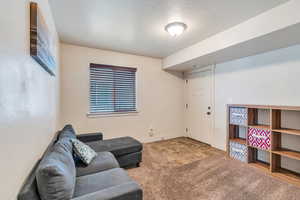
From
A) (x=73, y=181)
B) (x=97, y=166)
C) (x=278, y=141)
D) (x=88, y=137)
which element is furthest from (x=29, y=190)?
(x=278, y=141)

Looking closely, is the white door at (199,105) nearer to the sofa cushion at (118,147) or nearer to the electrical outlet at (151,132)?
the electrical outlet at (151,132)

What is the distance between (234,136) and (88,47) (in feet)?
12.6

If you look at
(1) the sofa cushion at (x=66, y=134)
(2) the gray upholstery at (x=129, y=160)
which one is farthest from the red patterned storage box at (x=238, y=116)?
(1) the sofa cushion at (x=66, y=134)

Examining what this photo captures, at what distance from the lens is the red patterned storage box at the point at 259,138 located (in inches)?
102

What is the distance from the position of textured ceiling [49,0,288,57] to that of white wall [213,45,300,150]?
1062 mm

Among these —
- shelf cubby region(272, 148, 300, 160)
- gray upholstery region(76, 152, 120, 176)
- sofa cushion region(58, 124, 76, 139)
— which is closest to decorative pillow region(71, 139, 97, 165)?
gray upholstery region(76, 152, 120, 176)

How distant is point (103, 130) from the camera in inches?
142

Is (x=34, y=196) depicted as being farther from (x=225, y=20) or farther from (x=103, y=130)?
(x=225, y=20)

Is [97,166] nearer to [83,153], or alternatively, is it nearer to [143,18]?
[83,153]

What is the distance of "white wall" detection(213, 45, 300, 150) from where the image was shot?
2.49 m

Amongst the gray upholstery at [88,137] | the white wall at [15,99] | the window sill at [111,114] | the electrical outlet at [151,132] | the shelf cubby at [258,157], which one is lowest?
the shelf cubby at [258,157]

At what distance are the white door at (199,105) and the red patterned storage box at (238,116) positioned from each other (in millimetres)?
798

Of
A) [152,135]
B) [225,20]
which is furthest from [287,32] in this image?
[152,135]

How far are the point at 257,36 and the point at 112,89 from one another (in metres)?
3.00
